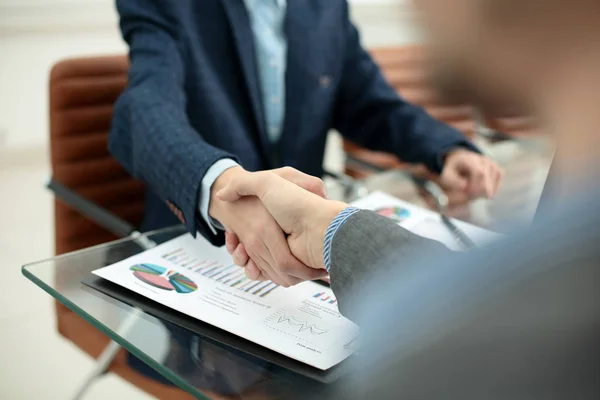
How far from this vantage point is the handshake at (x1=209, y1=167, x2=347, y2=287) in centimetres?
64

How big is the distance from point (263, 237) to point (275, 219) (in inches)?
1.0

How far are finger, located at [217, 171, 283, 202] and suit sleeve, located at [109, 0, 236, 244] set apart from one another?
85 mm

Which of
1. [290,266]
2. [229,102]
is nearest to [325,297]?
[290,266]

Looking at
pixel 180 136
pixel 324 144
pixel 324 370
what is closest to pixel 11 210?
pixel 324 144

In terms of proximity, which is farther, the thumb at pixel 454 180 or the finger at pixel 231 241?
the thumb at pixel 454 180

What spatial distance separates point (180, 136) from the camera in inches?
34.1

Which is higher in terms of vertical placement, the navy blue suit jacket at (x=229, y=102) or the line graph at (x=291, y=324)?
the navy blue suit jacket at (x=229, y=102)

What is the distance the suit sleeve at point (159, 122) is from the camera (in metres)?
0.82

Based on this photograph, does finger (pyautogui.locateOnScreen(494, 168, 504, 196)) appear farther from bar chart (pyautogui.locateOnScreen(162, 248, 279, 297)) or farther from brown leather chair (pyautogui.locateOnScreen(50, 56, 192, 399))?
brown leather chair (pyautogui.locateOnScreen(50, 56, 192, 399))

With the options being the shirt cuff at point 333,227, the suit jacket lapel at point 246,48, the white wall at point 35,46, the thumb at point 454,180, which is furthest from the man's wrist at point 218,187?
the white wall at point 35,46

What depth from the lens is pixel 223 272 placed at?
30.1 inches

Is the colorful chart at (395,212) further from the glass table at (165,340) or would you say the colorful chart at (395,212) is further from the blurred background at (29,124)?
the blurred background at (29,124)

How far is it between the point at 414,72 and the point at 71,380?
1.54 metres

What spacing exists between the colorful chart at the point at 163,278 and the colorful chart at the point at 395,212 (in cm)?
37
